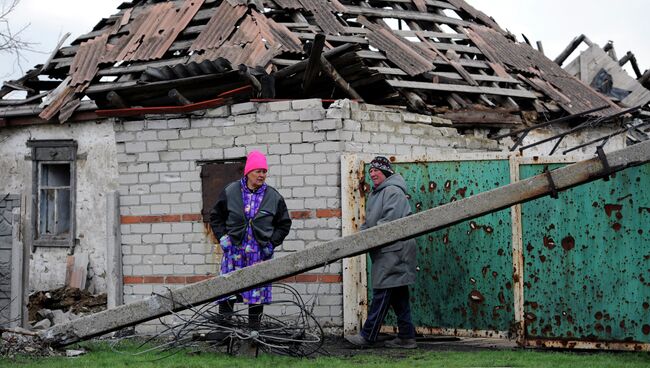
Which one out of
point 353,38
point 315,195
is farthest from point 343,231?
point 353,38

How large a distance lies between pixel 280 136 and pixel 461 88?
4.59 meters

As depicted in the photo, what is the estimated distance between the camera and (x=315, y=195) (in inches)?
408

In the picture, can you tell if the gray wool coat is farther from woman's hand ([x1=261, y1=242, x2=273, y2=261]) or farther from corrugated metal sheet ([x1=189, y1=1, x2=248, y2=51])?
corrugated metal sheet ([x1=189, y1=1, x2=248, y2=51])

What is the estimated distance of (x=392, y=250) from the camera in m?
8.67

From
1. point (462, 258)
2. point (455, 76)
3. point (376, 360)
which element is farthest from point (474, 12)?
point (376, 360)

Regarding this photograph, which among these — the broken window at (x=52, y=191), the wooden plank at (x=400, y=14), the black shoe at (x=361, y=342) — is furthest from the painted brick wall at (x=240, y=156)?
the broken window at (x=52, y=191)

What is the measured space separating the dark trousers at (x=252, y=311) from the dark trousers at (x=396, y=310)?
3.38ft

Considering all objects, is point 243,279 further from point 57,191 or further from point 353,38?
point 57,191

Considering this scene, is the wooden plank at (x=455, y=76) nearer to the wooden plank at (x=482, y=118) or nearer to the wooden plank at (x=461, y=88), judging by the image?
the wooden plank at (x=461, y=88)

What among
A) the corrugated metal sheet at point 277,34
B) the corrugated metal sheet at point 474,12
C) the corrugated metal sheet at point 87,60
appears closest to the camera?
the corrugated metal sheet at point 277,34

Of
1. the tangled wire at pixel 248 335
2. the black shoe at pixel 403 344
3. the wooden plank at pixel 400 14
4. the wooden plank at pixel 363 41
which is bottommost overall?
the black shoe at pixel 403 344

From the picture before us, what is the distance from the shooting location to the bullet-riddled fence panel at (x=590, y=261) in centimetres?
824

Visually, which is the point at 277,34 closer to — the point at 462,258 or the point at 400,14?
the point at 400,14

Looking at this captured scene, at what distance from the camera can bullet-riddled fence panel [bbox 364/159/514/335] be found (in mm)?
8961
